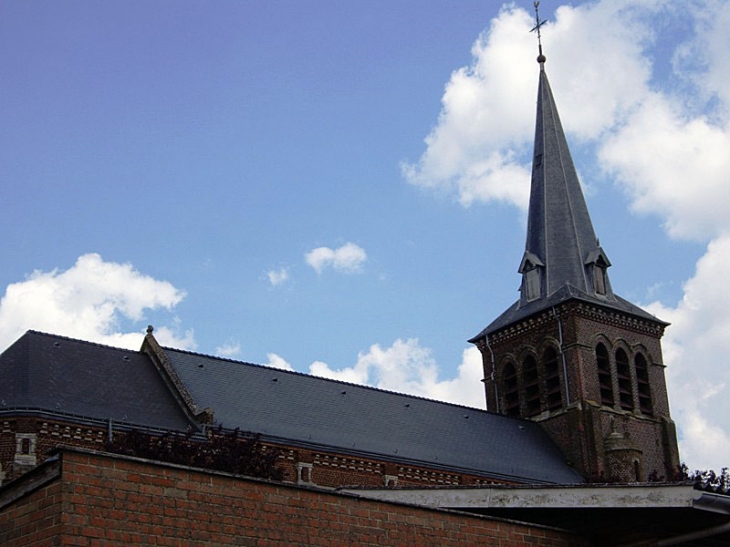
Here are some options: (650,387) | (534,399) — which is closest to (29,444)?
(534,399)

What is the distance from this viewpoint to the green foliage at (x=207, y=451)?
2850 centimetres

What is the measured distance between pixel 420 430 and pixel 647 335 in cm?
1411

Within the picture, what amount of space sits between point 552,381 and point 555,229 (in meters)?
7.54

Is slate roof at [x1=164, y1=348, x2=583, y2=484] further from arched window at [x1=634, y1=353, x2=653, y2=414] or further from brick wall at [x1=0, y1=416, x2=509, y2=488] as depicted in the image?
arched window at [x1=634, y1=353, x2=653, y2=414]

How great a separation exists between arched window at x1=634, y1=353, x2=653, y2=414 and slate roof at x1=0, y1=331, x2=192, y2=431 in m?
22.5

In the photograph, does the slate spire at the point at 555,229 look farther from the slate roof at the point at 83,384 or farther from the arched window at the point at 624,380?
the slate roof at the point at 83,384

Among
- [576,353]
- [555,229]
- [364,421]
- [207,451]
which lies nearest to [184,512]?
[207,451]

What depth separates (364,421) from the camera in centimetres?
3753

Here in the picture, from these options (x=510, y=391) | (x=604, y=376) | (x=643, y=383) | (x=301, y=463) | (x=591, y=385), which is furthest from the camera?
(x=510, y=391)

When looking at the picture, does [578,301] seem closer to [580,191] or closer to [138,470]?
[580,191]

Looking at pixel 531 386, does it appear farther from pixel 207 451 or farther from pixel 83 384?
pixel 83 384

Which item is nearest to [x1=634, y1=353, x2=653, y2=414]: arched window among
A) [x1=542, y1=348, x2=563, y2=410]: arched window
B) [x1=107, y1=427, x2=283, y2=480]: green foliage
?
[x1=542, y1=348, x2=563, y2=410]: arched window

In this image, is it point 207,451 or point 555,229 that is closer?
point 207,451

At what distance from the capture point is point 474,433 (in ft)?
135
